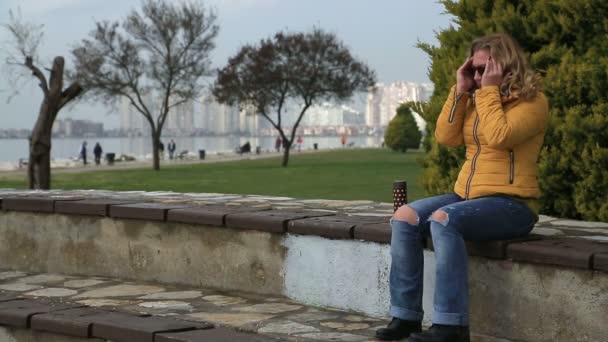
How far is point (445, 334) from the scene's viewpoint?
12.8 ft

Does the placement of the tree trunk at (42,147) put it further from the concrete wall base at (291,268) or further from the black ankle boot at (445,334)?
the black ankle boot at (445,334)

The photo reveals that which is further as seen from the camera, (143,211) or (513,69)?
(143,211)

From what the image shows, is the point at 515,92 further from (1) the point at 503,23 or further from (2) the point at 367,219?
(1) the point at 503,23

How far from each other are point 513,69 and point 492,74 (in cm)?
10

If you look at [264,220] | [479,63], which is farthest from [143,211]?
[479,63]

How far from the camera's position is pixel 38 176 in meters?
17.4

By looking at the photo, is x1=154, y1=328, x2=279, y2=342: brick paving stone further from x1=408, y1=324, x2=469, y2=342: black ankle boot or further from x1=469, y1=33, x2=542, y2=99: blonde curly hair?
x1=469, y1=33, x2=542, y2=99: blonde curly hair

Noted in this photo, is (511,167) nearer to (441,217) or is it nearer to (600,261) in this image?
(441,217)

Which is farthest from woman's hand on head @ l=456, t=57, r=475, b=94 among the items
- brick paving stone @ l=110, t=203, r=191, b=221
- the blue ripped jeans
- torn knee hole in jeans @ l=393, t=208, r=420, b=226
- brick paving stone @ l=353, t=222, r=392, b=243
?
brick paving stone @ l=110, t=203, r=191, b=221

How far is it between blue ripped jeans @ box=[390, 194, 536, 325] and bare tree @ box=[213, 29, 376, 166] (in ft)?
122

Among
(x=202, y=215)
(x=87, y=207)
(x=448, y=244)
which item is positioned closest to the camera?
(x=448, y=244)

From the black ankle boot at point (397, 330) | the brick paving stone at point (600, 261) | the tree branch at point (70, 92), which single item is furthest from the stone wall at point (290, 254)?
the tree branch at point (70, 92)

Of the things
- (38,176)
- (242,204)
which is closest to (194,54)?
(38,176)

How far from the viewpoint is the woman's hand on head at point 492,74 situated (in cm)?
→ 432
